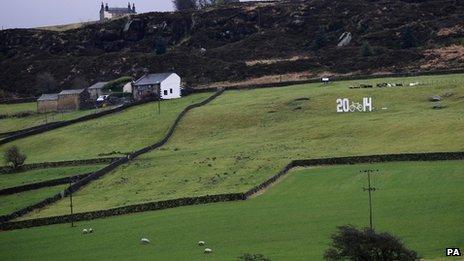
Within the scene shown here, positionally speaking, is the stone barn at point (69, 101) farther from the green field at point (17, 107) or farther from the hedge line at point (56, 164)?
the hedge line at point (56, 164)

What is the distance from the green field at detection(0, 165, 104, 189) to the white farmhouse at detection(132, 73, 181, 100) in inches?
1586

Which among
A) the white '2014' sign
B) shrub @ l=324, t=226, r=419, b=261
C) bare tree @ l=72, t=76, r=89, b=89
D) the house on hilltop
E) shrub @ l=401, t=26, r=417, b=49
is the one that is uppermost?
shrub @ l=401, t=26, r=417, b=49

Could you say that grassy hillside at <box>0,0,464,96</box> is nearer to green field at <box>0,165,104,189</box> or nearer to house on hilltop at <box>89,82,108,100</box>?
house on hilltop at <box>89,82,108,100</box>

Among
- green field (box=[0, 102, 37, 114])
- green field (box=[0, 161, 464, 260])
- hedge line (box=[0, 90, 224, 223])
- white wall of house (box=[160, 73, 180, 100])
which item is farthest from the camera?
green field (box=[0, 102, 37, 114])

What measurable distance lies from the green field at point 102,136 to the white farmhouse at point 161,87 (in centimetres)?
1020

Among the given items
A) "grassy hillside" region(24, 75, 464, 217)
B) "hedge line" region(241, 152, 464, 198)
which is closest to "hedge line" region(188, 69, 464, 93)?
"grassy hillside" region(24, 75, 464, 217)

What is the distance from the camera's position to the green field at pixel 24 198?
71.9 metres

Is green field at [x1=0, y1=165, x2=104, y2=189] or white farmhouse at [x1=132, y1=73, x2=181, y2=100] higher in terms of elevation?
white farmhouse at [x1=132, y1=73, x2=181, y2=100]

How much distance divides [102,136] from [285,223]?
50269 mm

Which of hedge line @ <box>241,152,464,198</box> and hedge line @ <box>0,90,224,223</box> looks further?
hedge line @ <box>241,152,464,198</box>

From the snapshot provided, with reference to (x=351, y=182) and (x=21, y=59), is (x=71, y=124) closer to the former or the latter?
(x=351, y=182)

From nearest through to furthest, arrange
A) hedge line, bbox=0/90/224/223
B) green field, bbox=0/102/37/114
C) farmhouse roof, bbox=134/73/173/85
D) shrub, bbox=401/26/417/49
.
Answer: hedge line, bbox=0/90/224/223 < farmhouse roof, bbox=134/73/173/85 < green field, bbox=0/102/37/114 < shrub, bbox=401/26/417/49

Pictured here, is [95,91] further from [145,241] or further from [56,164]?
[145,241]

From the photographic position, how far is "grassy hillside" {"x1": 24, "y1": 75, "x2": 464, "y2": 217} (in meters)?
73.4
